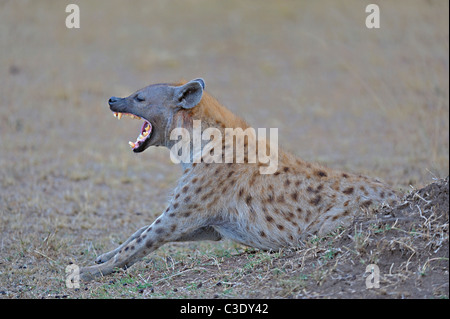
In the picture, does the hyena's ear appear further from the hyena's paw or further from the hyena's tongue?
the hyena's paw

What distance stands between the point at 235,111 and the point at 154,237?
5.23 m

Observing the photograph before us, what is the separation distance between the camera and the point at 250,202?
412 cm

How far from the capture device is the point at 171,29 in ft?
41.8

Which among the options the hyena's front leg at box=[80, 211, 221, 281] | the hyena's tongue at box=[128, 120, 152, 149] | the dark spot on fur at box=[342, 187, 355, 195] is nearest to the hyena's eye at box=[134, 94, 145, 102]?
the hyena's tongue at box=[128, 120, 152, 149]

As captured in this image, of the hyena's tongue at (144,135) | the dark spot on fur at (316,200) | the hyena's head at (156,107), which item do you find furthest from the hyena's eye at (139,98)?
the dark spot on fur at (316,200)

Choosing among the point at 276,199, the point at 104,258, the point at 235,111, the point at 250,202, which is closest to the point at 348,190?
the point at 276,199

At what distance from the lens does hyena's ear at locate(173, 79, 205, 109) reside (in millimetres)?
4375

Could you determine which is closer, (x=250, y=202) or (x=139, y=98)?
(x=250, y=202)

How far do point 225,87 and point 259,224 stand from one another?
6369 mm

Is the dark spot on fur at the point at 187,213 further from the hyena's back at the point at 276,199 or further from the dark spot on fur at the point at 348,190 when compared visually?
the dark spot on fur at the point at 348,190

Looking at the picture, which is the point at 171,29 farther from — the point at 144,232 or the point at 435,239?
the point at 435,239

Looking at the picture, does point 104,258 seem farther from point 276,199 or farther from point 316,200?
point 316,200

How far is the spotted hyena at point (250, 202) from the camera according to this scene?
4059 mm

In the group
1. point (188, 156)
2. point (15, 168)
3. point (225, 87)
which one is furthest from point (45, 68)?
point (188, 156)
